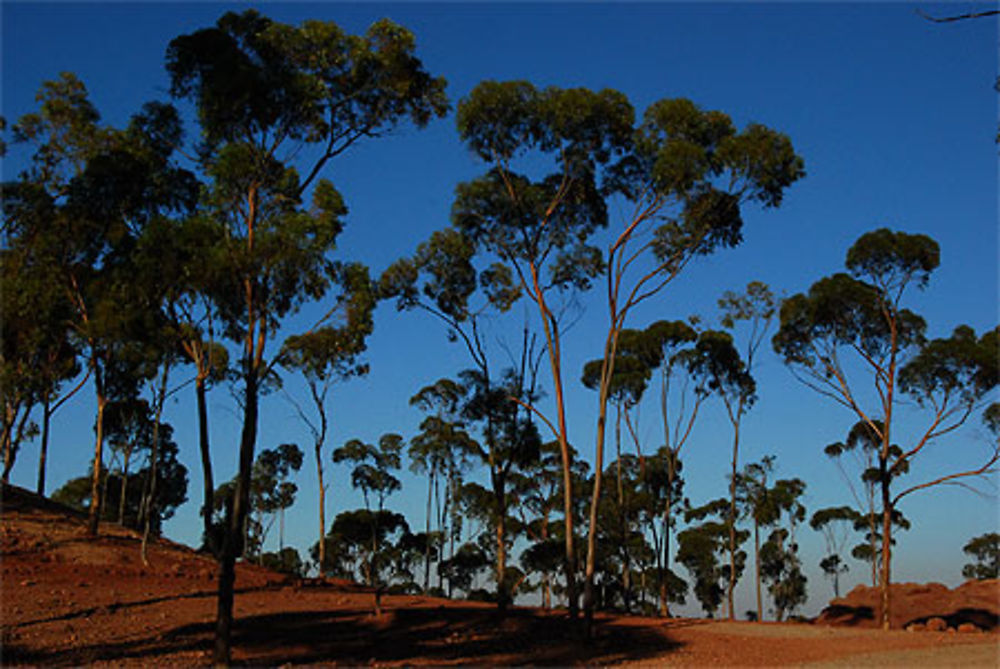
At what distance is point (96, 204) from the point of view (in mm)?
20891

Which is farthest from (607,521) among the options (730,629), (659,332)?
(730,629)

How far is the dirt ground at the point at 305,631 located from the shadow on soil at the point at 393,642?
1.7 inches

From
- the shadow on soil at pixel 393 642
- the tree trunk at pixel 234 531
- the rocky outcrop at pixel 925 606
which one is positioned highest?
the tree trunk at pixel 234 531

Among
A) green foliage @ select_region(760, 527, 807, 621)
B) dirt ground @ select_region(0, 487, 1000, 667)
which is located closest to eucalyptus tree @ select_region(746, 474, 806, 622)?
green foliage @ select_region(760, 527, 807, 621)

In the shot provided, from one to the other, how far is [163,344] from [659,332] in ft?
78.3

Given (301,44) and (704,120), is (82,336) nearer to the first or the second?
(301,44)

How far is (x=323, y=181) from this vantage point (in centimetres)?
1792

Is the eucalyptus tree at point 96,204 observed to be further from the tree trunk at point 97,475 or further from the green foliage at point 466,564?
the green foliage at point 466,564

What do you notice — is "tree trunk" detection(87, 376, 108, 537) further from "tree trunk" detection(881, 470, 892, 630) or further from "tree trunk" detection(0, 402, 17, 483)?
"tree trunk" detection(881, 470, 892, 630)

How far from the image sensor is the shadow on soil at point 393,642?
15469mm

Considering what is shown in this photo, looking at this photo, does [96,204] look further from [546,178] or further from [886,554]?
[886,554]

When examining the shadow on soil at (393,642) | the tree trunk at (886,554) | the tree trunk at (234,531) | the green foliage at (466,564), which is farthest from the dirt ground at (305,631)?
the green foliage at (466,564)

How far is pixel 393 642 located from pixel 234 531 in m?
5.75

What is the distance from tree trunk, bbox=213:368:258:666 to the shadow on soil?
1.64 m
